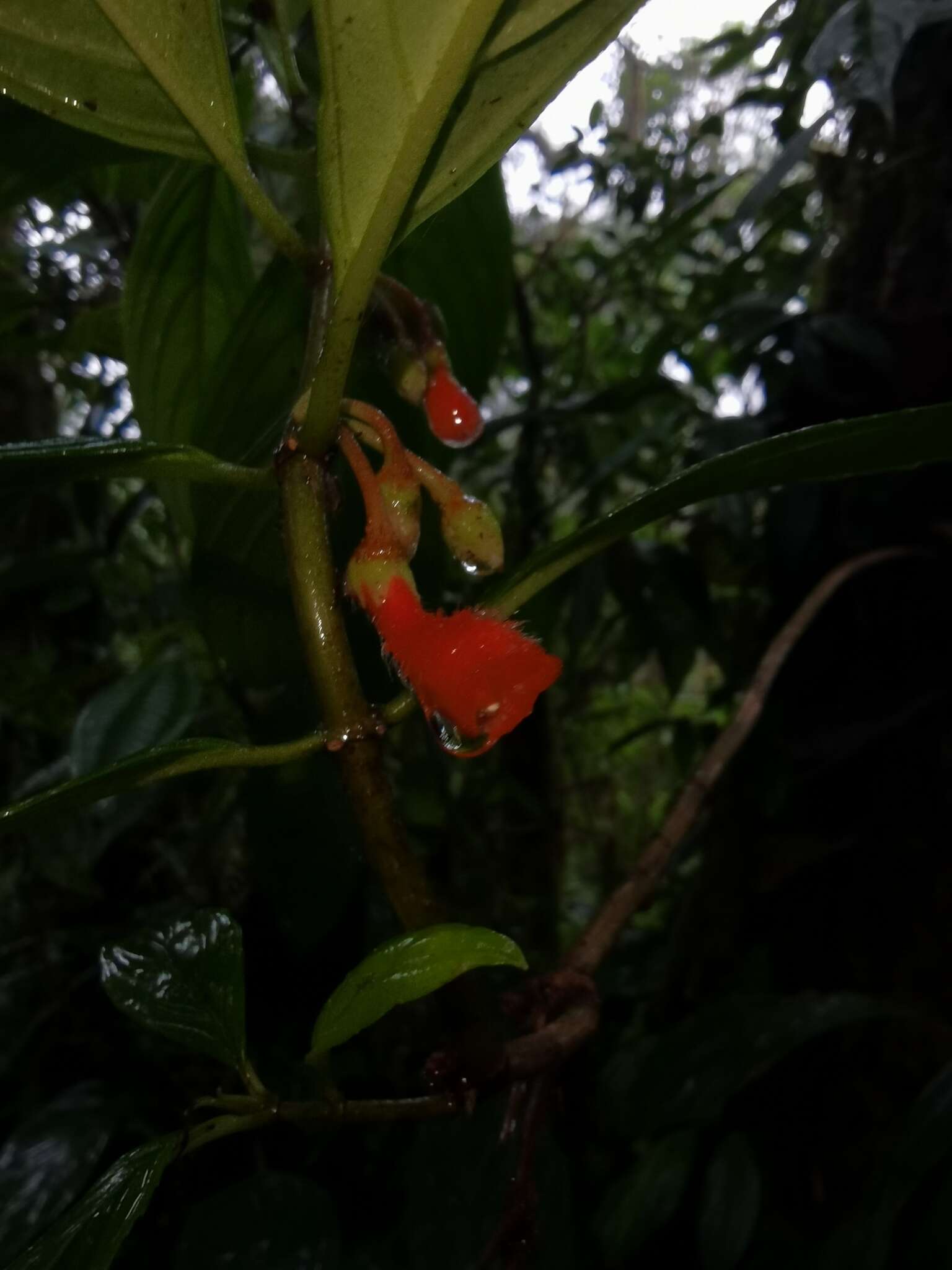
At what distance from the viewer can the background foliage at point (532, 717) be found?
574mm

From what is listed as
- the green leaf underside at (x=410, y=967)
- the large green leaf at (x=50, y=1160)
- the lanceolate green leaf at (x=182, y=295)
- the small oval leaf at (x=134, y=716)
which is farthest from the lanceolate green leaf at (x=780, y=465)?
the large green leaf at (x=50, y=1160)

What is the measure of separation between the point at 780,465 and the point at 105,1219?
1.03ft

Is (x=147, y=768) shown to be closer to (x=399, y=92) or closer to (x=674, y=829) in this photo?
(x=399, y=92)

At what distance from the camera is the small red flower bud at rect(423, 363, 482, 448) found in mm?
413

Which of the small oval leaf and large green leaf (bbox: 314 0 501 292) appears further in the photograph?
the small oval leaf

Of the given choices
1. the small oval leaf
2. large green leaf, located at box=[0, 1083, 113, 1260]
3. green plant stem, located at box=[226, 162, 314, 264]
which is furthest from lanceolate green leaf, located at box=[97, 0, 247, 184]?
large green leaf, located at box=[0, 1083, 113, 1260]

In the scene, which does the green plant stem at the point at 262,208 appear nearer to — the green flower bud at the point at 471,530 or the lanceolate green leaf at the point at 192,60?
the lanceolate green leaf at the point at 192,60

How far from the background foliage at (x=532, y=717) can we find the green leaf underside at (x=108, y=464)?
104 millimetres

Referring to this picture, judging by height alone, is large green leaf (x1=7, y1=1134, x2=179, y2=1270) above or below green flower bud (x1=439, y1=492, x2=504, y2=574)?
below

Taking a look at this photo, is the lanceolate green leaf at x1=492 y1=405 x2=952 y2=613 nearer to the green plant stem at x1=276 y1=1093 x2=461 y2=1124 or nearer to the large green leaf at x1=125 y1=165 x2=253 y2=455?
the green plant stem at x1=276 y1=1093 x2=461 y2=1124

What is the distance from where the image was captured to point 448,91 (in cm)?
27

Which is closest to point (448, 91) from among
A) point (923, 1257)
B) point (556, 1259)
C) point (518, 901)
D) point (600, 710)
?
point (556, 1259)

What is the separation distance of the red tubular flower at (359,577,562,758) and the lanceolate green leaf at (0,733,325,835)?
4 cm

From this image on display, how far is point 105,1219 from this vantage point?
0.93 feet
